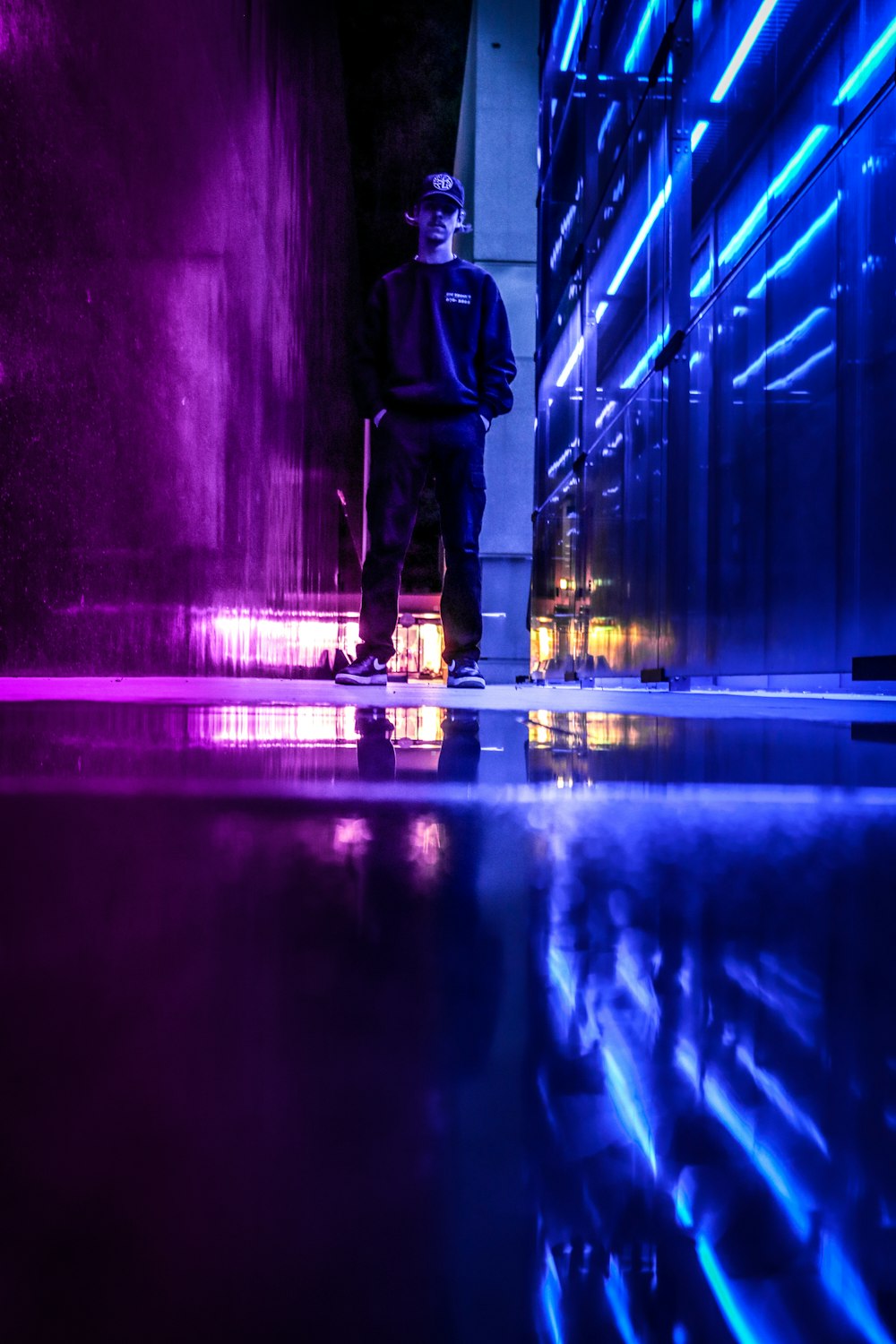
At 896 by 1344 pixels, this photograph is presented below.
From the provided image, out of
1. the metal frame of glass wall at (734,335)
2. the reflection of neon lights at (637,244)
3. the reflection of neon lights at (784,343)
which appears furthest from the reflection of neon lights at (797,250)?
the reflection of neon lights at (637,244)

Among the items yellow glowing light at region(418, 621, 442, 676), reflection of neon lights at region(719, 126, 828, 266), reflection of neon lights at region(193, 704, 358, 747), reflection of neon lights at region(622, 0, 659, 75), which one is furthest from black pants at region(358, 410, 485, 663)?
yellow glowing light at region(418, 621, 442, 676)

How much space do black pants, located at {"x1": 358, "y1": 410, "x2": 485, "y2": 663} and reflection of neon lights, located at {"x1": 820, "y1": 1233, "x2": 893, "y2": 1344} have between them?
8.71 feet

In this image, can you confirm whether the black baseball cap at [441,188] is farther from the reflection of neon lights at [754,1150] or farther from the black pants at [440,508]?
the reflection of neon lights at [754,1150]

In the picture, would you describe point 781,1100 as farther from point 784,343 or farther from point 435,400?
point 784,343

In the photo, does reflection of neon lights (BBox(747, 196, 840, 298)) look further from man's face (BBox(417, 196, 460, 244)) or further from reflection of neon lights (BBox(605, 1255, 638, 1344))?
reflection of neon lights (BBox(605, 1255, 638, 1344))

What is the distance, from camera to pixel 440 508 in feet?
9.45

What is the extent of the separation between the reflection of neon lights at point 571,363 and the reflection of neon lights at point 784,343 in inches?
126

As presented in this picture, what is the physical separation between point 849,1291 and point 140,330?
2331 millimetres

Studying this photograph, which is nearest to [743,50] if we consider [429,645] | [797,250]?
[797,250]

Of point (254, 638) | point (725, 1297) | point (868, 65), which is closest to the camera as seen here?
point (725, 1297)

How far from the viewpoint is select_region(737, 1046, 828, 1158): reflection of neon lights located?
0.12 m

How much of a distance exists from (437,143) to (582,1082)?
10822 millimetres

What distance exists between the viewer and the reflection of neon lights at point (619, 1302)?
0.33 feet

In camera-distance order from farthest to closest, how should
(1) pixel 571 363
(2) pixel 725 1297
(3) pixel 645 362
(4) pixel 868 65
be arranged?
(1) pixel 571 363, (3) pixel 645 362, (4) pixel 868 65, (2) pixel 725 1297
